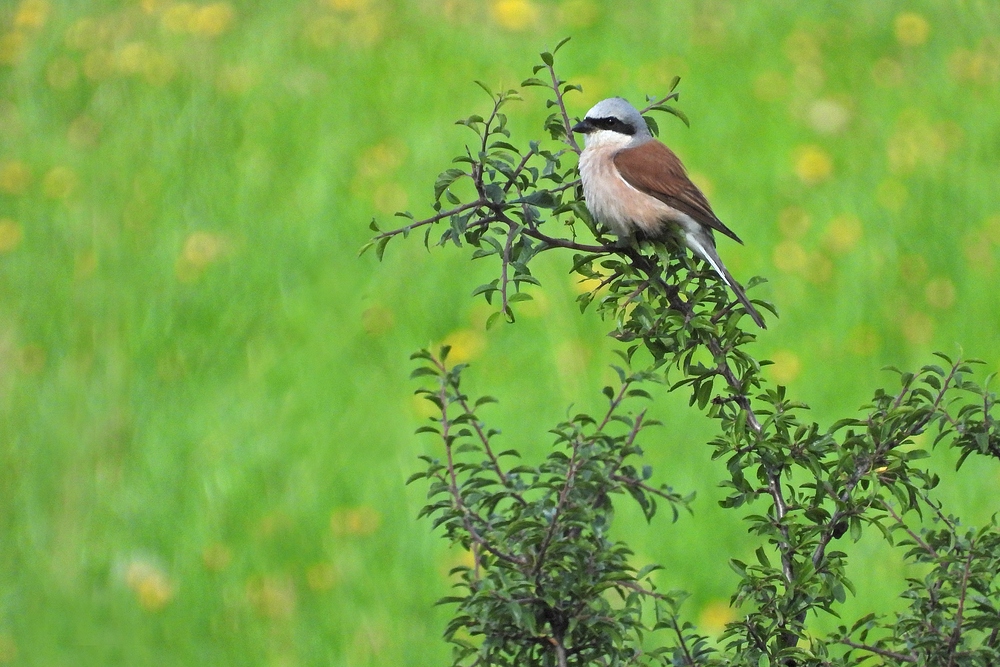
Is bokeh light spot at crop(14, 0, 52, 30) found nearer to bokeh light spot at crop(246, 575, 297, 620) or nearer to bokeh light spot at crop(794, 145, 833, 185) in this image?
bokeh light spot at crop(246, 575, 297, 620)

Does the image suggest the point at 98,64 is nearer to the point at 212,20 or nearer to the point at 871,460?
the point at 212,20

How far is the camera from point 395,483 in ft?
15.9

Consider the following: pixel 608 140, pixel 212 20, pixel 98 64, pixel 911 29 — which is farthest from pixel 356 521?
pixel 911 29

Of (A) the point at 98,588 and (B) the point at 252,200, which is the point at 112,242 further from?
(A) the point at 98,588

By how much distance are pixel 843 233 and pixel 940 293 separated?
564mm

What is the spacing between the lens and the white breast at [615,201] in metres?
3.04

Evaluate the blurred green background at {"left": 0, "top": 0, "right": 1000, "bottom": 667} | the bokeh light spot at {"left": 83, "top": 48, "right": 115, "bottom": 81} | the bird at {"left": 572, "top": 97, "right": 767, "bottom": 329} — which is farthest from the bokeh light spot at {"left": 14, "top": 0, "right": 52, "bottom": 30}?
the bird at {"left": 572, "top": 97, "right": 767, "bottom": 329}

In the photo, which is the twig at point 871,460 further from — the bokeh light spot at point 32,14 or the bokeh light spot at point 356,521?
the bokeh light spot at point 32,14

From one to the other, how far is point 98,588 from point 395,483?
47.5 inches

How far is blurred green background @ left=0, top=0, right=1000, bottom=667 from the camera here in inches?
180

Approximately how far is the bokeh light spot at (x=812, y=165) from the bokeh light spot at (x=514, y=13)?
1.98m

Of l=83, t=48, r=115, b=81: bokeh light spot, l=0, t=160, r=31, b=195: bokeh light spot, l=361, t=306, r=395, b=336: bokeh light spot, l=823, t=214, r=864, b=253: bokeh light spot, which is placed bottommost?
l=361, t=306, r=395, b=336: bokeh light spot

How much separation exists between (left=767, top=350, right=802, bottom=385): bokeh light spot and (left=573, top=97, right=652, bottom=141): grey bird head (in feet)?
6.63

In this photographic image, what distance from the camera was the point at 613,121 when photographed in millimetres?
3566
